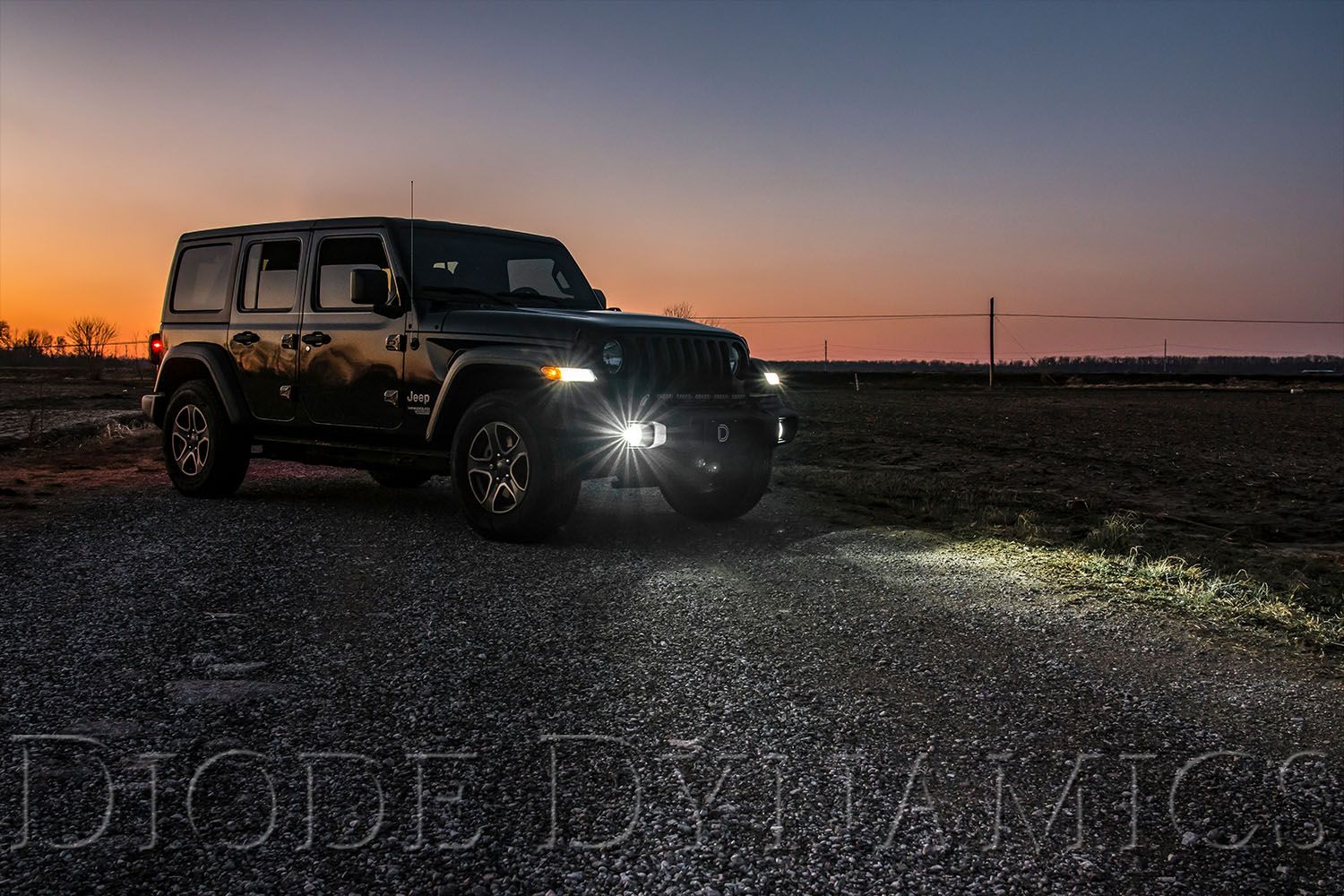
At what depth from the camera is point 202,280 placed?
965 cm

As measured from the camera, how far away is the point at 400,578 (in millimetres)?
6523

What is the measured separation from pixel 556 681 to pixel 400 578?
232 centimetres

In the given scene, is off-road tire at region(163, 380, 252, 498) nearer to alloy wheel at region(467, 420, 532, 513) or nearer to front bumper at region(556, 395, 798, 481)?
alloy wheel at region(467, 420, 532, 513)

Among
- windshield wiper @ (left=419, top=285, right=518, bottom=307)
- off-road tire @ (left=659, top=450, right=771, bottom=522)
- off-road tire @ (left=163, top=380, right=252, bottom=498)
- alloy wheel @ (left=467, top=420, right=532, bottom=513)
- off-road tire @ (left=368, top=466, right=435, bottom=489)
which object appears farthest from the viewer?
off-road tire @ (left=368, top=466, right=435, bottom=489)

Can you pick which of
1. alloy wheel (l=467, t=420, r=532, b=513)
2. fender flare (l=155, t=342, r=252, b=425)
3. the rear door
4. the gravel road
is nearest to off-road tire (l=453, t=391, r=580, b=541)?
alloy wheel (l=467, t=420, r=532, b=513)

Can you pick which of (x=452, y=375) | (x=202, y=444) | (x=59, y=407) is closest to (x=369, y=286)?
(x=452, y=375)

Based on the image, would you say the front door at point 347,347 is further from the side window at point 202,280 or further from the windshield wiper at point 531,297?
the side window at point 202,280

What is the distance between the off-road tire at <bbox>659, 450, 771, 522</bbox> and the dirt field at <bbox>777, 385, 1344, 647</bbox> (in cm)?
151

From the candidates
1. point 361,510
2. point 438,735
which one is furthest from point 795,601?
point 361,510

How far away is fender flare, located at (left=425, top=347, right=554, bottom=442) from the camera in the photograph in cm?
716

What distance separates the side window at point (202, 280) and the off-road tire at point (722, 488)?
172 inches

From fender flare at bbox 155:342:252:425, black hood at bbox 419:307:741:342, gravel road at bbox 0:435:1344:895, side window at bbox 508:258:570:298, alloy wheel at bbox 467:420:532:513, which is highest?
side window at bbox 508:258:570:298

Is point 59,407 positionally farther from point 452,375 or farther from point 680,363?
point 680,363

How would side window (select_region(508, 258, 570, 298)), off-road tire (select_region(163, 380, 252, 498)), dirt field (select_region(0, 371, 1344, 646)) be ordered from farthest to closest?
off-road tire (select_region(163, 380, 252, 498))
side window (select_region(508, 258, 570, 298))
dirt field (select_region(0, 371, 1344, 646))
